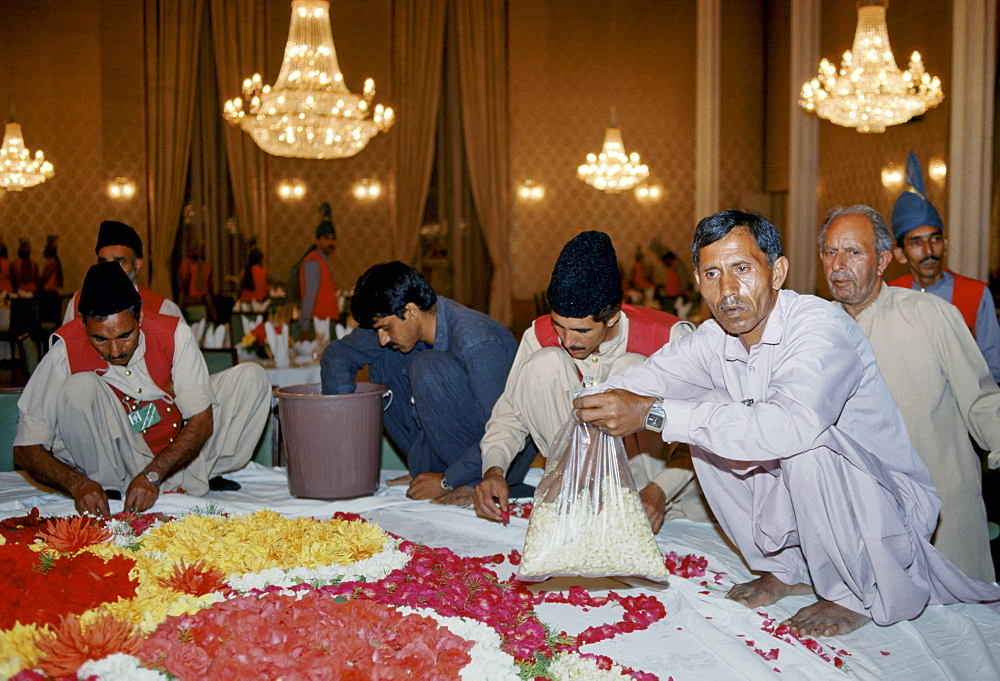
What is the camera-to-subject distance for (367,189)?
1098 cm

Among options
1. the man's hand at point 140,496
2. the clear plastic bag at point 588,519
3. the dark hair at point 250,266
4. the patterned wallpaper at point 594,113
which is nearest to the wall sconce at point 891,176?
the patterned wallpaper at point 594,113

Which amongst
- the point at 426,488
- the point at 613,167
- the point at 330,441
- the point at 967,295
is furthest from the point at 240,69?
the point at 967,295

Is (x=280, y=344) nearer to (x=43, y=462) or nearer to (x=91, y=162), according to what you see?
(x=43, y=462)

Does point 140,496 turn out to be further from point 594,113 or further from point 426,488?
point 594,113

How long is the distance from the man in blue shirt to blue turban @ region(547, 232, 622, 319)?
736 millimetres

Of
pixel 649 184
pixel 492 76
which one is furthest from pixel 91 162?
pixel 649 184

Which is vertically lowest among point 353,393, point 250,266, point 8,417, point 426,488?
point 426,488

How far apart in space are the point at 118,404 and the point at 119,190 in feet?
27.9

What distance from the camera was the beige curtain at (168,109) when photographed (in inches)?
413

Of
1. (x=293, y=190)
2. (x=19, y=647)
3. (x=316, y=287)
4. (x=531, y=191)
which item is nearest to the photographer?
(x=19, y=647)

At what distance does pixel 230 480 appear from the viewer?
356cm

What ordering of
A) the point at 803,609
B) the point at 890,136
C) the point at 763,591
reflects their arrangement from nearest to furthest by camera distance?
the point at 803,609 < the point at 763,591 < the point at 890,136

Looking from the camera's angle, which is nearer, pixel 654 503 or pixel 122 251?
pixel 654 503

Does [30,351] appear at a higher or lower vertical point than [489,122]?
lower
